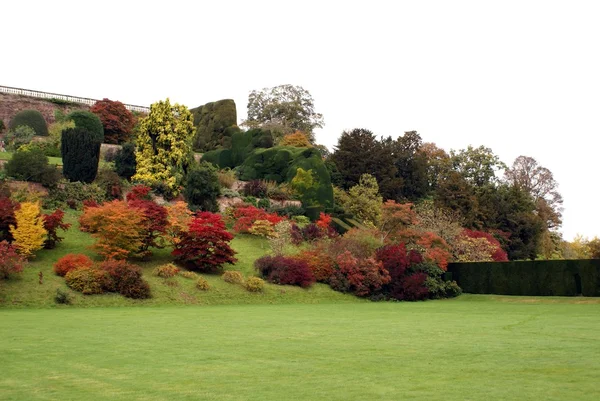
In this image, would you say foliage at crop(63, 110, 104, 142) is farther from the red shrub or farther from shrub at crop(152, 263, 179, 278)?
the red shrub

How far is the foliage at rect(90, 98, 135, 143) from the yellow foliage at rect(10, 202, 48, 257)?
3111cm

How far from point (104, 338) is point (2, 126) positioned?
49.1 meters

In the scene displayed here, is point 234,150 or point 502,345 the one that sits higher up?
point 234,150

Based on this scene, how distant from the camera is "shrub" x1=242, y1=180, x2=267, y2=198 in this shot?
5012 centimetres

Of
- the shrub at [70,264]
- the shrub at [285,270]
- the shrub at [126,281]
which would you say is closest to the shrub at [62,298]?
the shrub at [70,264]

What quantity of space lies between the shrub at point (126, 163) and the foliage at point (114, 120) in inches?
579

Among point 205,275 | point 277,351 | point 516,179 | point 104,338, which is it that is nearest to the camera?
point 277,351

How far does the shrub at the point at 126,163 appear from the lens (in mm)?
46875

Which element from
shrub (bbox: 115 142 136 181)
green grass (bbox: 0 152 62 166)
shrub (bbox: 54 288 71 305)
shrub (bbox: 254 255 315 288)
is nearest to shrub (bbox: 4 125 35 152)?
green grass (bbox: 0 152 62 166)

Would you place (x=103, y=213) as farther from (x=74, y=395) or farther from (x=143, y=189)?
(x=74, y=395)

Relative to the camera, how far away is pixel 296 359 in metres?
12.6

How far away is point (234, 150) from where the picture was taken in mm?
59031

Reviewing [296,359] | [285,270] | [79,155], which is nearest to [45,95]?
[79,155]

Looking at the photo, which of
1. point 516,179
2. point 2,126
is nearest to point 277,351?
point 2,126
